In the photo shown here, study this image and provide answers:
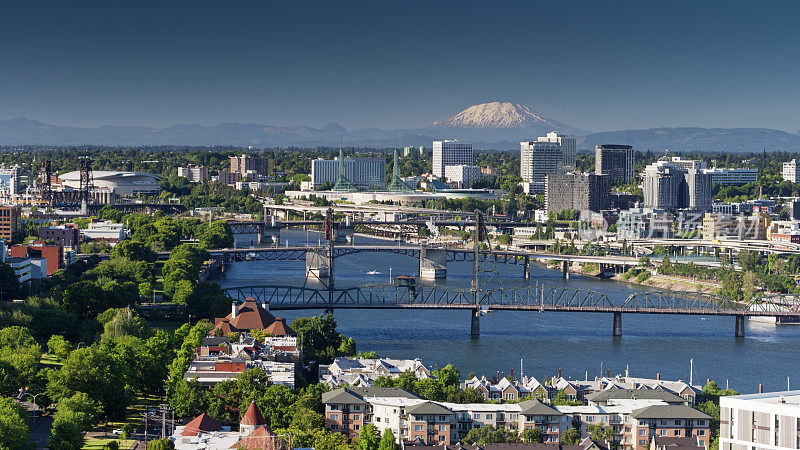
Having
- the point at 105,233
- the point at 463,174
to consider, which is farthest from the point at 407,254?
the point at 463,174

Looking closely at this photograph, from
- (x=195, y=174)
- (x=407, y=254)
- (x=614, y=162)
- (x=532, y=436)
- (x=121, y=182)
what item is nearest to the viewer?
(x=532, y=436)

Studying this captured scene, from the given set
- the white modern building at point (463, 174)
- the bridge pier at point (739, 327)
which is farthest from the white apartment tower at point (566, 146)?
the bridge pier at point (739, 327)

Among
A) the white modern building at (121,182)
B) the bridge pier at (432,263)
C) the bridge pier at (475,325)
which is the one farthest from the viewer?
the white modern building at (121,182)

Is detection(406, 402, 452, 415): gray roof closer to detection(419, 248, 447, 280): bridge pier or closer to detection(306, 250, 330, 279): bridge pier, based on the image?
detection(306, 250, 330, 279): bridge pier

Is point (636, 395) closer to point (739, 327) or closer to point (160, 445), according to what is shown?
point (160, 445)

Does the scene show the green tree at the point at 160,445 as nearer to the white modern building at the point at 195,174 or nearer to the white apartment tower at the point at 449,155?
the white modern building at the point at 195,174
